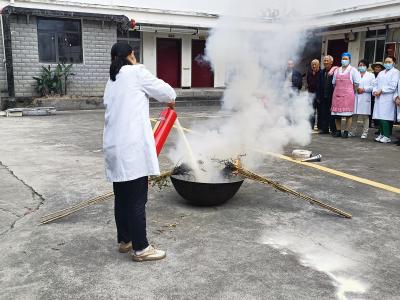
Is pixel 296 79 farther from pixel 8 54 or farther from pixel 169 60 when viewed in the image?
pixel 169 60

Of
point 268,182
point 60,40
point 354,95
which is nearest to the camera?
point 268,182

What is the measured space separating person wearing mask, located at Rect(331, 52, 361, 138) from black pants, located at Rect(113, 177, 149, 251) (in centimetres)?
698

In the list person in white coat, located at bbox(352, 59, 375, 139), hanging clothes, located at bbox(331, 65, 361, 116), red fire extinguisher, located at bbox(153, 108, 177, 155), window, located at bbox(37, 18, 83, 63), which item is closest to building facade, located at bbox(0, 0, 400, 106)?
window, located at bbox(37, 18, 83, 63)

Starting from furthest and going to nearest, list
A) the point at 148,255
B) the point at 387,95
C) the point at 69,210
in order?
the point at 387,95 < the point at 69,210 < the point at 148,255

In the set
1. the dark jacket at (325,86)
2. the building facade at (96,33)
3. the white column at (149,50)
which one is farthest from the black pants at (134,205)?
the white column at (149,50)

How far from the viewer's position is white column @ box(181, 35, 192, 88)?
19.4 metres

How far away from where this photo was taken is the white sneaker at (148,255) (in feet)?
11.0

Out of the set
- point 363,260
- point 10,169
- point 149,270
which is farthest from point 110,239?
point 10,169

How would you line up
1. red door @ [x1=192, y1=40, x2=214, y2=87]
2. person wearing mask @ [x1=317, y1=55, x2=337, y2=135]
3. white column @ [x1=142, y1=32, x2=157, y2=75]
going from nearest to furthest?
person wearing mask @ [x1=317, y1=55, x2=337, y2=135] < white column @ [x1=142, y1=32, x2=157, y2=75] < red door @ [x1=192, y1=40, x2=214, y2=87]

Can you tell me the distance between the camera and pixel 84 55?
1536 centimetres

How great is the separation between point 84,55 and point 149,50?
3969 millimetres

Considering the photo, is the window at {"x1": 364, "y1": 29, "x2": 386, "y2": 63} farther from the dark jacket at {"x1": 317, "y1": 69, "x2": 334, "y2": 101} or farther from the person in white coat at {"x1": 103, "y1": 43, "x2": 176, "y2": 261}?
the person in white coat at {"x1": 103, "y1": 43, "x2": 176, "y2": 261}

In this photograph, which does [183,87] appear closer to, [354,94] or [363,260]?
[354,94]

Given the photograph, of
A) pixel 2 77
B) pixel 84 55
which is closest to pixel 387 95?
pixel 84 55
